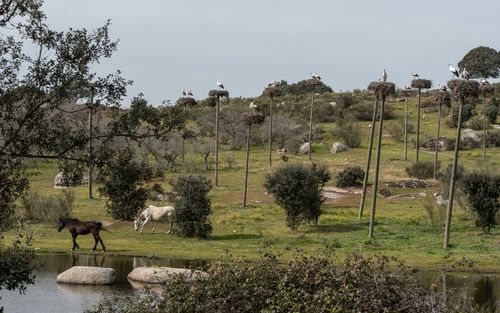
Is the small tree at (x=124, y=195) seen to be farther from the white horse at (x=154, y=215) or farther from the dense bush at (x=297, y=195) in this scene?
the dense bush at (x=297, y=195)

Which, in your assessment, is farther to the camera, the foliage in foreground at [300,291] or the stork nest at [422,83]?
the stork nest at [422,83]

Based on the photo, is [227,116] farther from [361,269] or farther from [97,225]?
[361,269]

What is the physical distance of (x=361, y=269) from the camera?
18.7m

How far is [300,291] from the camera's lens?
1848 cm

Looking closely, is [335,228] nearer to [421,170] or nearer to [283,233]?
[283,233]

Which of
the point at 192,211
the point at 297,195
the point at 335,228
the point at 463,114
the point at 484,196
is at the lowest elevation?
the point at 335,228

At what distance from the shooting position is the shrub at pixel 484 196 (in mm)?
47156

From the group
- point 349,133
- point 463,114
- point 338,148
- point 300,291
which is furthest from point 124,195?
point 463,114

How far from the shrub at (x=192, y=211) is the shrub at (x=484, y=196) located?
16.3m

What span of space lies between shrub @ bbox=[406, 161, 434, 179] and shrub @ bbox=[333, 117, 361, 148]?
63.5 feet

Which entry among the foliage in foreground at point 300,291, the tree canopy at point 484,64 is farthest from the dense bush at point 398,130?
the foliage in foreground at point 300,291

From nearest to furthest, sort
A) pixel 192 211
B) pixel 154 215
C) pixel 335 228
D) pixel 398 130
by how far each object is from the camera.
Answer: pixel 192 211 → pixel 154 215 → pixel 335 228 → pixel 398 130

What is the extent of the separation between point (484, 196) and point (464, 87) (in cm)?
947

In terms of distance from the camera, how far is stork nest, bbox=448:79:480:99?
41.1 meters
